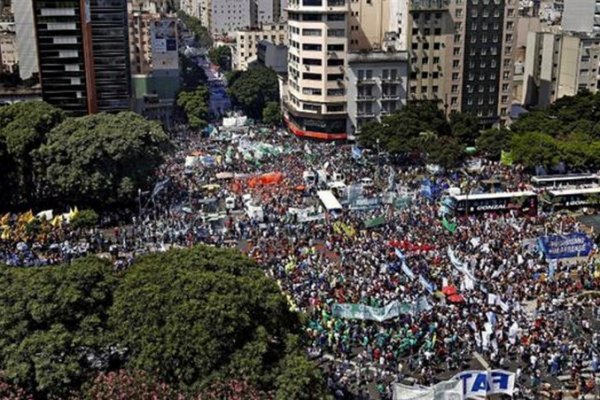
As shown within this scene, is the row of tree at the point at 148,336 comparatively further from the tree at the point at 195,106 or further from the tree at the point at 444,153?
the tree at the point at 195,106

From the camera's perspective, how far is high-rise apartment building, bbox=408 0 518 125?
3231 inches

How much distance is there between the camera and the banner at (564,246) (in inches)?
1763

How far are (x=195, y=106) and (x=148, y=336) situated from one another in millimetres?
73019

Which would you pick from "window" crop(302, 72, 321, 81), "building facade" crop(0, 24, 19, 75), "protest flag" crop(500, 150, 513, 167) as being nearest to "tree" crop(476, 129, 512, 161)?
"protest flag" crop(500, 150, 513, 167)

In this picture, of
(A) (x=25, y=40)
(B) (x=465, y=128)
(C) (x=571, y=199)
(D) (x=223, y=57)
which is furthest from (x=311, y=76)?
(D) (x=223, y=57)

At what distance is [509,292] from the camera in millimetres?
39656

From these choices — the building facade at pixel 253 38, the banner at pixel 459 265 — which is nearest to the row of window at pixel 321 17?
the banner at pixel 459 265

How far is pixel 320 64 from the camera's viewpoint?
8288 centimetres

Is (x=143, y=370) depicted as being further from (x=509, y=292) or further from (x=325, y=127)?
(x=325, y=127)

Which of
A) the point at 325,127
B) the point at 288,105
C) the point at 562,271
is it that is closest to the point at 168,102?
the point at 288,105

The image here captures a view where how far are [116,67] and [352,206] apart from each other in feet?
131

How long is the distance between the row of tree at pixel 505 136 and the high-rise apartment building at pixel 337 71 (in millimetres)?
5432

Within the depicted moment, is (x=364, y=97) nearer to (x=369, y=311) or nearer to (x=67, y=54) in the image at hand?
(x=67, y=54)

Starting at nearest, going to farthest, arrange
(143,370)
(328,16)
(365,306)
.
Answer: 1. (143,370)
2. (365,306)
3. (328,16)
